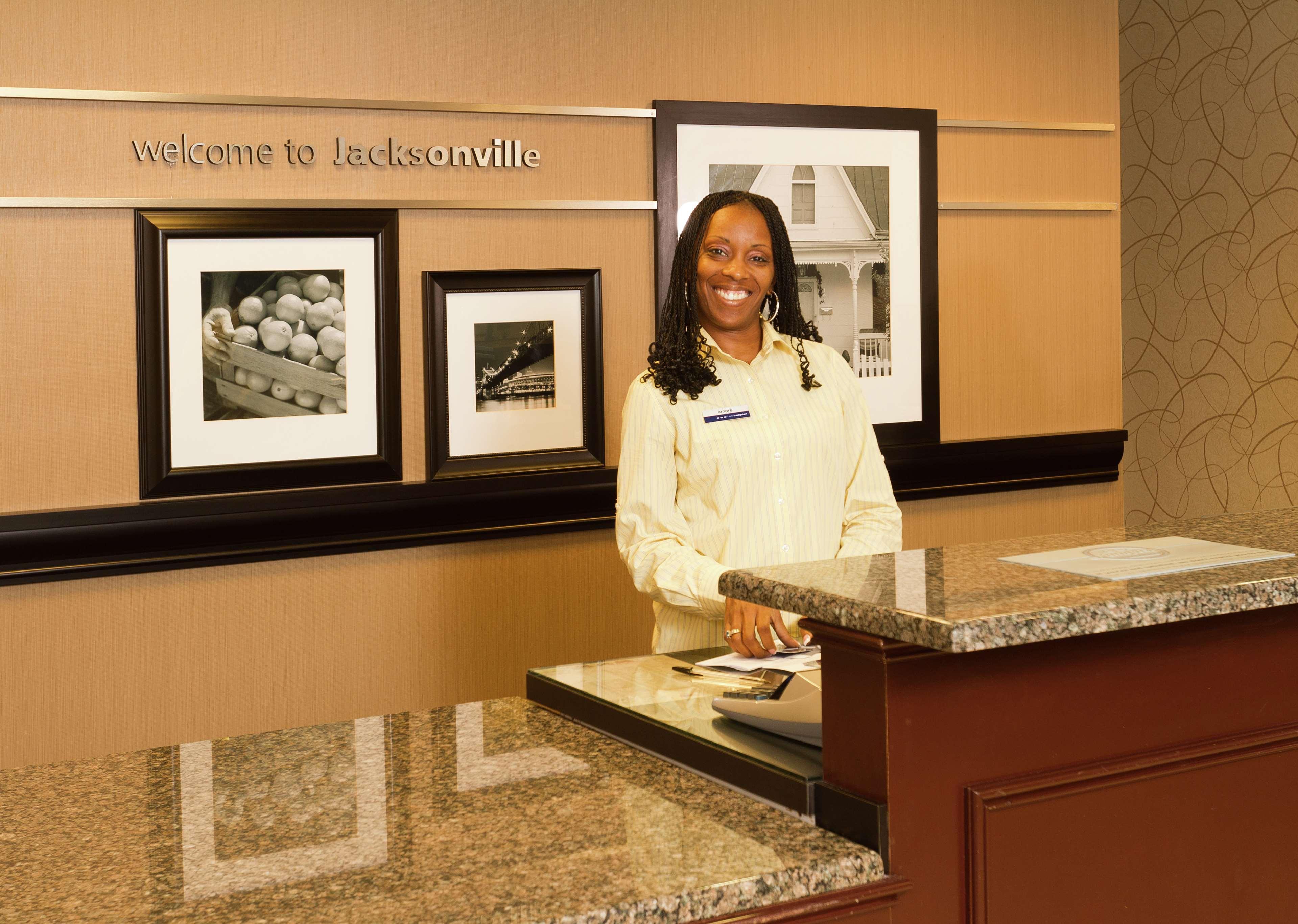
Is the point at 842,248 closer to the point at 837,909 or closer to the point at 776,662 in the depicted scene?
the point at 776,662

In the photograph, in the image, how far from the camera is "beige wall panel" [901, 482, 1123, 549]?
4.39 metres

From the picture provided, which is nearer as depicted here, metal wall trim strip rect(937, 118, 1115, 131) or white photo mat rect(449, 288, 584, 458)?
white photo mat rect(449, 288, 584, 458)

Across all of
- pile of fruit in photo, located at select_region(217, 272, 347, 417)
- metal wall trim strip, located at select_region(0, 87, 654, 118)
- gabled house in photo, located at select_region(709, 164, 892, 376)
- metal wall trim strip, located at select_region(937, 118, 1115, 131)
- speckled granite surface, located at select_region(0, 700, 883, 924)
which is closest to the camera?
speckled granite surface, located at select_region(0, 700, 883, 924)

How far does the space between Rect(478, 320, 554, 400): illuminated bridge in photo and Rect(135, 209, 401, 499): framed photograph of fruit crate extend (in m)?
0.27

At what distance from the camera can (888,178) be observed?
4188 mm

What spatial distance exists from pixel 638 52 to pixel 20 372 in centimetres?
195

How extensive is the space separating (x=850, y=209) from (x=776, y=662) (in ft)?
8.42

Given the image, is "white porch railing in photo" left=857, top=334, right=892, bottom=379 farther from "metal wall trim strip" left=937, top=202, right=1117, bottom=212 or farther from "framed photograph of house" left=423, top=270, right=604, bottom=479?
"framed photograph of house" left=423, top=270, right=604, bottom=479

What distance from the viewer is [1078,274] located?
4641 mm

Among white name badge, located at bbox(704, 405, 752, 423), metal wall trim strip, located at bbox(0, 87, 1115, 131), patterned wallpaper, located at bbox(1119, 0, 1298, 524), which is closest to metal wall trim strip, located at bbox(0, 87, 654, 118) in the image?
metal wall trim strip, located at bbox(0, 87, 1115, 131)

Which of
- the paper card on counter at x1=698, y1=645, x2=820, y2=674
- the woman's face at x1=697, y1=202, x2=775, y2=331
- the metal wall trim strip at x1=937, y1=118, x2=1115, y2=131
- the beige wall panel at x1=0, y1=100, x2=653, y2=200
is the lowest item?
the paper card on counter at x1=698, y1=645, x2=820, y2=674

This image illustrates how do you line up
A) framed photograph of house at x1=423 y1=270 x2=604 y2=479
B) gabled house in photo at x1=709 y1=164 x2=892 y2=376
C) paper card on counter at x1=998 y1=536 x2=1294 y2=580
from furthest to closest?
gabled house in photo at x1=709 y1=164 x2=892 y2=376 → framed photograph of house at x1=423 y1=270 x2=604 y2=479 → paper card on counter at x1=998 y1=536 x2=1294 y2=580

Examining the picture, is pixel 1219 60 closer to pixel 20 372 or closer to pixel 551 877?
pixel 20 372

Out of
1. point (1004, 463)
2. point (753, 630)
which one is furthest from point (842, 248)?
point (753, 630)
